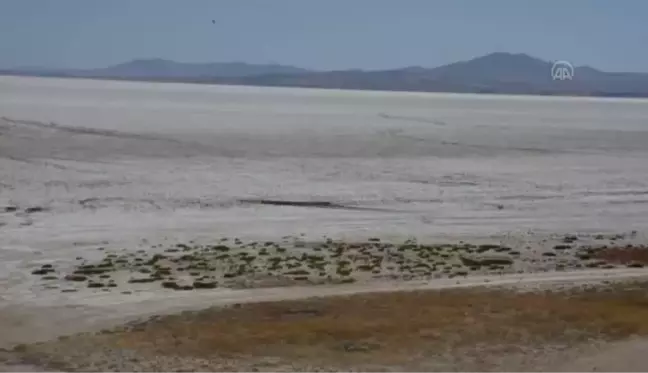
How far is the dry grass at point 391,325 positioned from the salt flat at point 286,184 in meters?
1.50

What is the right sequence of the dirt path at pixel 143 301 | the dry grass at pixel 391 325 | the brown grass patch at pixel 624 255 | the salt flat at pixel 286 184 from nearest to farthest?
the dry grass at pixel 391 325, the dirt path at pixel 143 301, the brown grass patch at pixel 624 255, the salt flat at pixel 286 184

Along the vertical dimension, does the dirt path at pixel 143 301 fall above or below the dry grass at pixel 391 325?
below

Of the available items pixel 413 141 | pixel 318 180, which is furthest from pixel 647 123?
pixel 318 180

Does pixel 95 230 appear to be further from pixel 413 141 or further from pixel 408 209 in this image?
pixel 413 141

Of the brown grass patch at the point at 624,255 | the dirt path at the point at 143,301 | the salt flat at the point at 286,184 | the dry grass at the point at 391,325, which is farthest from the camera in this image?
the salt flat at the point at 286,184

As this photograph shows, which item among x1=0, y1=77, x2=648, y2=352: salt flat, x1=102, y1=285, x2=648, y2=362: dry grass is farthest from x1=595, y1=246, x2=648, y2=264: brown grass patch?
x1=102, y1=285, x2=648, y2=362: dry grass

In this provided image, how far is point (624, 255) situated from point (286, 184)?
332 inches

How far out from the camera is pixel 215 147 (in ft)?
87.6

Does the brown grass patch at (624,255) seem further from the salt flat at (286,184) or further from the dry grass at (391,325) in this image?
the dry grass at (391,325)

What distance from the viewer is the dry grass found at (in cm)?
645

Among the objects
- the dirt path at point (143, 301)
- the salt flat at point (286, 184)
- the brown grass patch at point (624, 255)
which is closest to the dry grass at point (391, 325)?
the dirt path at point (143, 301)

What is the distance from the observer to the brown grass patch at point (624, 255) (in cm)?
1048

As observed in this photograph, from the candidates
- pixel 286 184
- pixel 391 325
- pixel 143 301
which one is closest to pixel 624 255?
pixel 391 325

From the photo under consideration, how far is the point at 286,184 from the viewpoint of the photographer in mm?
18234
